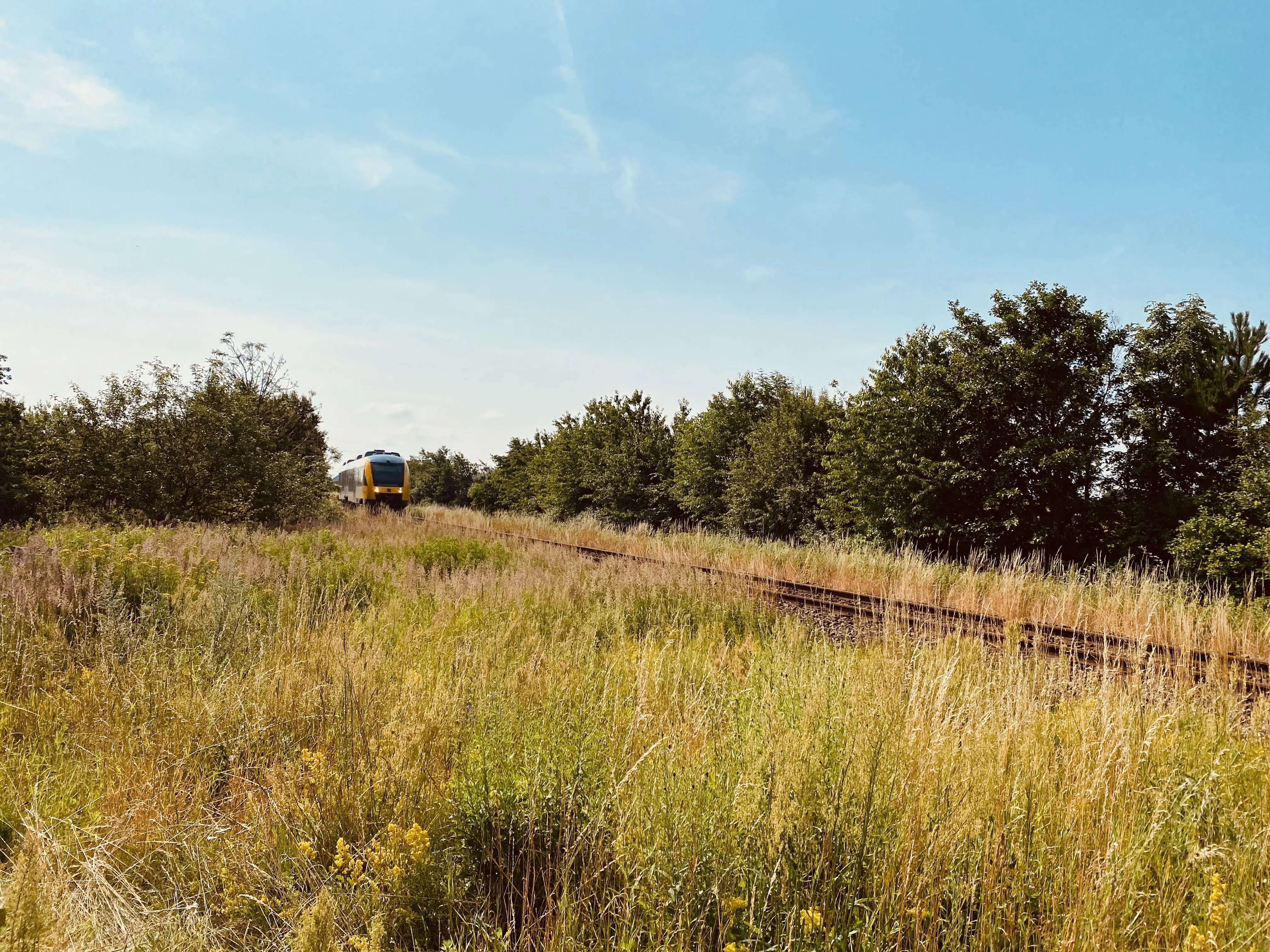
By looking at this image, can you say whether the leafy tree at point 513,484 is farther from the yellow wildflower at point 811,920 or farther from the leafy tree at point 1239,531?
the yellow wildflower at point 811,920

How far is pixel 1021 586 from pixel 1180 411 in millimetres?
9520

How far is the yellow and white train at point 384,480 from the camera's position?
33938mm

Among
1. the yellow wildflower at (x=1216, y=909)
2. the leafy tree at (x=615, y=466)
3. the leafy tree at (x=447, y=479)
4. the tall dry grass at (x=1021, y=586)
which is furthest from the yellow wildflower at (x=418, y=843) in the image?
the leafy tree at (x=447, y=479)

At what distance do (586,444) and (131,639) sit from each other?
28.3 m

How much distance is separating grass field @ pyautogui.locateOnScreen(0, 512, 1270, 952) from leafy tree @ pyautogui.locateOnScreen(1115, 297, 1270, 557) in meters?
12.9

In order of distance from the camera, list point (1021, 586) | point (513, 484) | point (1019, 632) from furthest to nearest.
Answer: point (513, 484) < point (1021, 586) < point (1019, 632)

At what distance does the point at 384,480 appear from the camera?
3412cm

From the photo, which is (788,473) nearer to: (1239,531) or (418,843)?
(1239,531)

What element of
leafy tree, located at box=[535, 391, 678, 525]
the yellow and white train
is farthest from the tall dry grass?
the yellow and white train

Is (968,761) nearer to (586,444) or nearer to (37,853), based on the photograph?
(37,853)

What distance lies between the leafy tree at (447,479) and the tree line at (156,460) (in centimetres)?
4233

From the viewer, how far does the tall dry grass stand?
8.20 metres

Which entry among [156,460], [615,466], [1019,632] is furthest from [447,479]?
[1019,632]

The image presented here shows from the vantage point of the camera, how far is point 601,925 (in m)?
2.39
